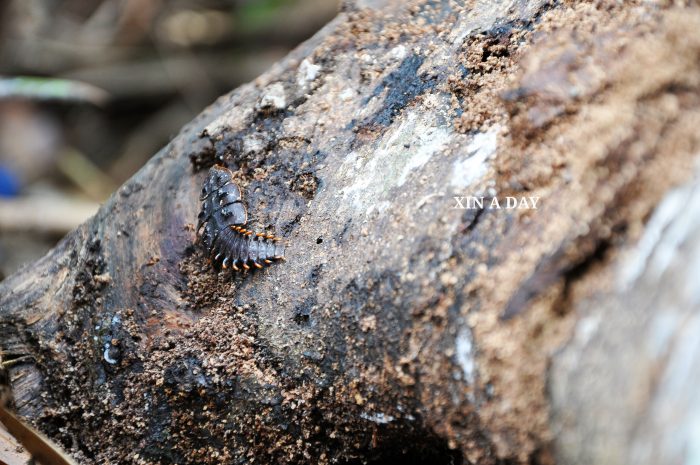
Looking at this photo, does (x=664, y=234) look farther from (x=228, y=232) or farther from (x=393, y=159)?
(x=228, y=232)

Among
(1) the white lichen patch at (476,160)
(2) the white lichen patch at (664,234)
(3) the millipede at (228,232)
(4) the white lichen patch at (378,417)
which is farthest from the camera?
(3) the millipede at (228,232)

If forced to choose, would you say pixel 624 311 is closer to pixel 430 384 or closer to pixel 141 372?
pixel 430 384

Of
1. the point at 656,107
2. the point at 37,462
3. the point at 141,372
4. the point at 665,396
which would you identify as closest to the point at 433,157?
the point at 656,107

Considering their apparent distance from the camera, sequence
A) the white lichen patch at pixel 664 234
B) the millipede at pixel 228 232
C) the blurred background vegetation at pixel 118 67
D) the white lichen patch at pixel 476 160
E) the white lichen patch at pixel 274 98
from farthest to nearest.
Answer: the blurred background vegetation at pixel 118 67 → the white lichen patch at pixel 274 98 → the millipede at pixel 228 232 → the white lichen patch at pixel 476 160 → the white lichen patch at pixel 664 234

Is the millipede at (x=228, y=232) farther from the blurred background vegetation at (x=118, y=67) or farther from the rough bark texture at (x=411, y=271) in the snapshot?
the blurred background vegetation at (x=118, y=67)

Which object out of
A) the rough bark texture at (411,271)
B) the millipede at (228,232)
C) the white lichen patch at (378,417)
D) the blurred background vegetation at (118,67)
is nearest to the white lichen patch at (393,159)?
the rough bark texture at (411,271)

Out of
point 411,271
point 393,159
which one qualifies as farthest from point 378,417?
point 393,159

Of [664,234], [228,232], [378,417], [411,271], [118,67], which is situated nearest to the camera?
[664,234]
